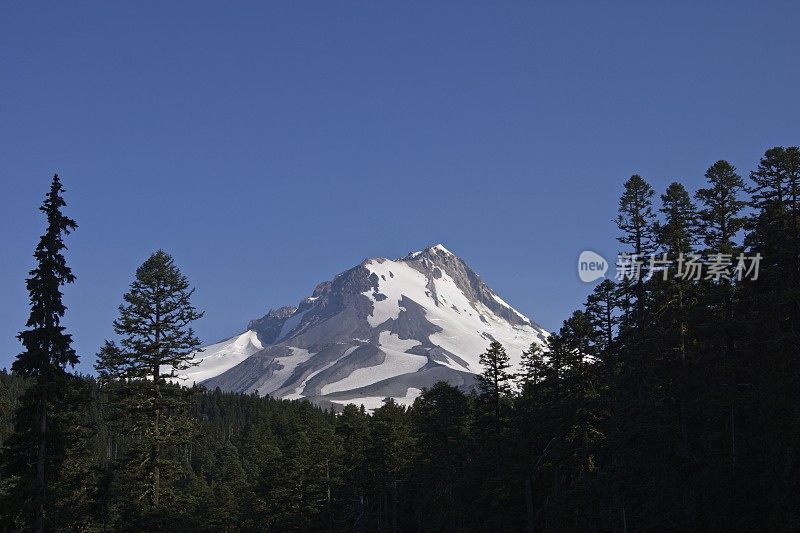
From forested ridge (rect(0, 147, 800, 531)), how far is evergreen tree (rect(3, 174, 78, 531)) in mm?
50

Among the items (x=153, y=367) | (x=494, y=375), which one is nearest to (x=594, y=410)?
(x=494, y=375)

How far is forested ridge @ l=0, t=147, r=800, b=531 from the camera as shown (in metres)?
27.3

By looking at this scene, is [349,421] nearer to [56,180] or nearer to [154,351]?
[154,351]

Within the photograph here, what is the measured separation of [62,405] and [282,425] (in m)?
129

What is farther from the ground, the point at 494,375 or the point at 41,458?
the point at 494,375

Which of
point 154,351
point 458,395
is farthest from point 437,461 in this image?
point 154,351

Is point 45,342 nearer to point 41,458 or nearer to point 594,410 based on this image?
point 41,458

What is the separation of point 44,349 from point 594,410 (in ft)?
98.0

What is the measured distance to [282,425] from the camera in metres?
153

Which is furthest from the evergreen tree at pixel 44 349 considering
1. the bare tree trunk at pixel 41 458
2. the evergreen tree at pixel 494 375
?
the evergreen tree at pixel 494 375

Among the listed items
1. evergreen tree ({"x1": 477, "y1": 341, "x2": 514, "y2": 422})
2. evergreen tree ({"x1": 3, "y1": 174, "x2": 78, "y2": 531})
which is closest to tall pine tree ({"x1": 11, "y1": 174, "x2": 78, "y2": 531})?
evergreen tree ({"x1": 3, "y1": 174, "x2": 78, "y2": 531})

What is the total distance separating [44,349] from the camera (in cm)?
2548

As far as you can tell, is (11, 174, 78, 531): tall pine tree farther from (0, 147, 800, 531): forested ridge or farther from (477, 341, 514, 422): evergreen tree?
(477, 341, 514, 422): evergreen tree

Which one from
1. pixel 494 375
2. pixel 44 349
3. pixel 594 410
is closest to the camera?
pixel 44 349
